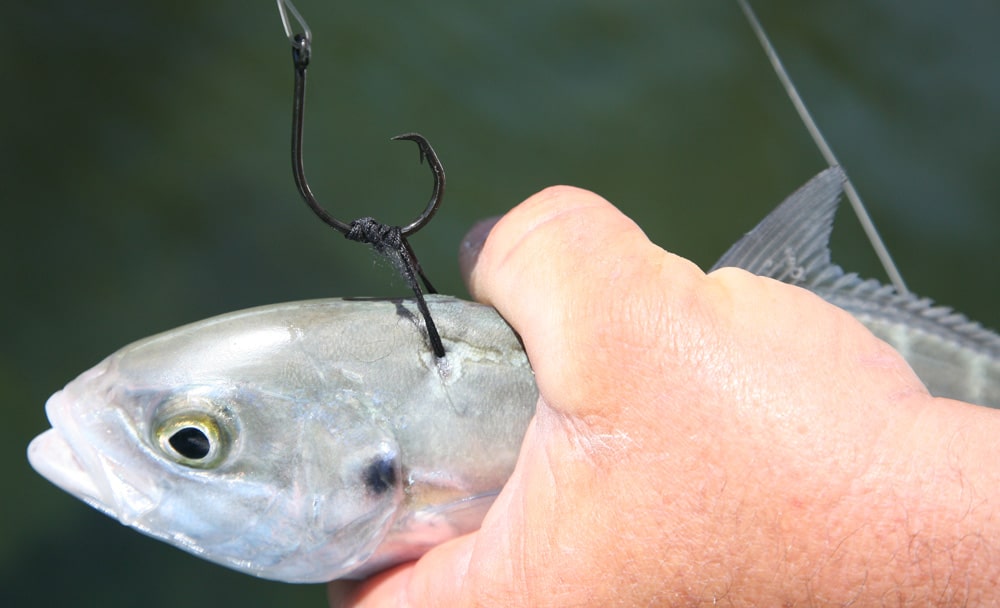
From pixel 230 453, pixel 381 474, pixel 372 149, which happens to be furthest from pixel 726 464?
pixel 372 149

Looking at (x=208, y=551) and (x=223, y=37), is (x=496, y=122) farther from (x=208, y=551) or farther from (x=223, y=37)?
(x=208, y=551)

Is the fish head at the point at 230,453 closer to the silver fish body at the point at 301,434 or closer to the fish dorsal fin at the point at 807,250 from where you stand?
the silver fish body at the point at 301,434

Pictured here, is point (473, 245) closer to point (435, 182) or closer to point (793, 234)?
point (435, 182)

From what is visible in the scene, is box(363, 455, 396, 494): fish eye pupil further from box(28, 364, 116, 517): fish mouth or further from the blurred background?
the blurred background

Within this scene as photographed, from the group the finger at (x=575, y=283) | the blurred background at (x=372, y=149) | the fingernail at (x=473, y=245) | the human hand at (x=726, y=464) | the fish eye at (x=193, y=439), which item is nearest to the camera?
the human hand at (x=726, y=464)

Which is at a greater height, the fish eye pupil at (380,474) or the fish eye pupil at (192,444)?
the fish eye pupil at (192,444)

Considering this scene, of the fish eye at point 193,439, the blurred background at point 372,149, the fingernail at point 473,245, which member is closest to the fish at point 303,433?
the fish eye at point 193,439

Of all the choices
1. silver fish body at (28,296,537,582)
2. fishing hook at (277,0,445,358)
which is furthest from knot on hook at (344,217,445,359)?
silver fish body at (28,296,537,582)
